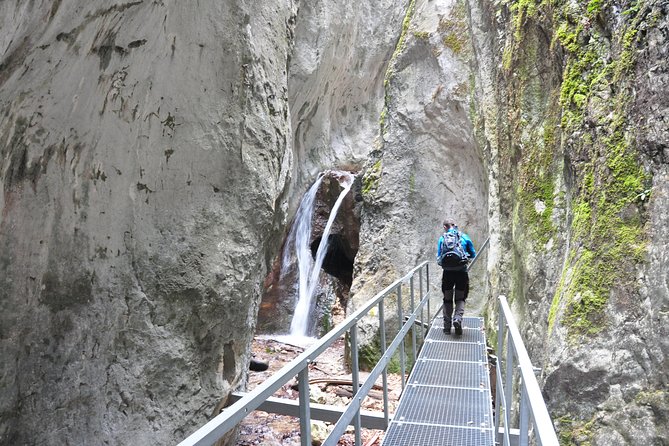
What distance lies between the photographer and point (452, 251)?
7.02 metres

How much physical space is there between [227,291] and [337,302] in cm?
1107

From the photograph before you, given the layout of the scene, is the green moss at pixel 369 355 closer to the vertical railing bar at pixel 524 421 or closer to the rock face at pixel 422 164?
the rock face at pixel 422 164

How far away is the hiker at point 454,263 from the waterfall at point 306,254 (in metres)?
8.48

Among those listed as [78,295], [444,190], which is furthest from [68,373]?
[444,190]

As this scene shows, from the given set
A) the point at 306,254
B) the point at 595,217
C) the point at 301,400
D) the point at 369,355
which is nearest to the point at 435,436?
the point at 595,217

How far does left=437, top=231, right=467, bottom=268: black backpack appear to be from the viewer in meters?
7.03

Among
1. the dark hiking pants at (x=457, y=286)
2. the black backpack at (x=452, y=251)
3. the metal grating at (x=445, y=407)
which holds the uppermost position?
the black backpack at (x=452, y=251)

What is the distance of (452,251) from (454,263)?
204 millimetres

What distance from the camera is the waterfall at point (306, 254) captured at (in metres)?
15.6

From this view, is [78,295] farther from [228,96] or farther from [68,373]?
[228,96]

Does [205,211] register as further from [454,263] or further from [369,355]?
[369,355]

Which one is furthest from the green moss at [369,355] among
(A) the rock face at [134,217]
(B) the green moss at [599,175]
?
(B) the green moss at [599,175]

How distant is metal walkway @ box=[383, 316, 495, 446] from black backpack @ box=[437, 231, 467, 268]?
110cm

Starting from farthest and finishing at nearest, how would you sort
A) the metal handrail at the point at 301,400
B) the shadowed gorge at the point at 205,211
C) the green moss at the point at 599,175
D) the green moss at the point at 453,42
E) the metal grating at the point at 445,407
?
the green moss at the point at 453,42, the metal grating at the point at 445,407, the green moss at the point at 599,175, the shadowed gorge at the point at 205,211, the metal handrail at the point at 301,400
